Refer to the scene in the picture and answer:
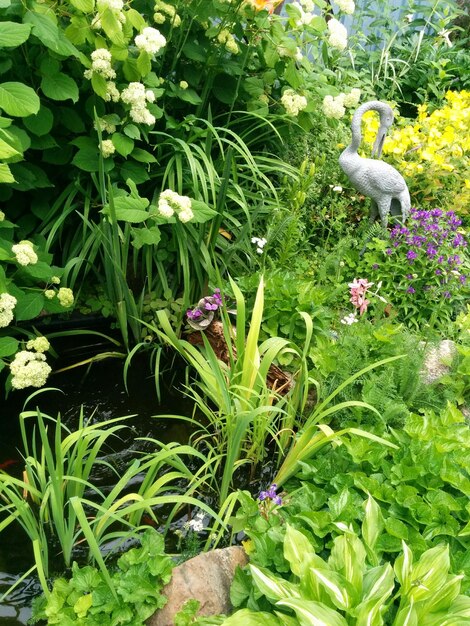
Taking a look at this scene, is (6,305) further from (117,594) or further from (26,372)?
(117,594)

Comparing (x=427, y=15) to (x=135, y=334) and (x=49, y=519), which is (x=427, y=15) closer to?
(x=135, y=334)

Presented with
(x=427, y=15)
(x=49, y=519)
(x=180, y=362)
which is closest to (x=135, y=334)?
(x=180, y=362)

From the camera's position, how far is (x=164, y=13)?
2807 mm

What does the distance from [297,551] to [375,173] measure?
80.7 inches

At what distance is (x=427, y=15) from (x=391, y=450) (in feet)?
16.8

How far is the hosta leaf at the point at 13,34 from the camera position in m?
2.01

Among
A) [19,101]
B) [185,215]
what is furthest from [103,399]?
[19,101]

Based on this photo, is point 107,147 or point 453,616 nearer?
point 453,616

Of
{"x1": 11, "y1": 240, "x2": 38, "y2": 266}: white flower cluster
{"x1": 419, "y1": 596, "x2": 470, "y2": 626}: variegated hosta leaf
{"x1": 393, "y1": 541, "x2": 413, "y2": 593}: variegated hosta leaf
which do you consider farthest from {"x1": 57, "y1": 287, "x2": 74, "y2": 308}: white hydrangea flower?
{"x1": 419, "y1": 596, "x2": 470, "y2": 626}: variegated hosta leaf

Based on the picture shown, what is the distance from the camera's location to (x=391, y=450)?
206 cm

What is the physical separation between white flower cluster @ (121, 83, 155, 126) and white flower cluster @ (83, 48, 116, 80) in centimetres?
11

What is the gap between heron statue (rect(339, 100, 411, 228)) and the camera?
3.08 metres

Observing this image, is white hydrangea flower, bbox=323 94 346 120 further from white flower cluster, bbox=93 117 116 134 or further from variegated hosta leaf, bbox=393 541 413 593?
variegated hosta leaf, bbox=393 541 413 593

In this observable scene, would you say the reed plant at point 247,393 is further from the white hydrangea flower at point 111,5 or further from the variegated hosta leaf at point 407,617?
the white hydrangea flower at point 111,5
